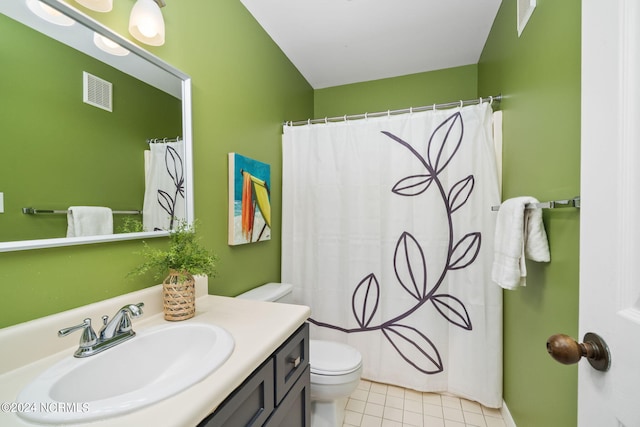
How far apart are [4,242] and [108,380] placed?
1.46 feet

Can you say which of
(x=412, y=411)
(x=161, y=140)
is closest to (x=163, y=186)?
(x=161, y=140)

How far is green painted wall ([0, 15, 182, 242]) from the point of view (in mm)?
702

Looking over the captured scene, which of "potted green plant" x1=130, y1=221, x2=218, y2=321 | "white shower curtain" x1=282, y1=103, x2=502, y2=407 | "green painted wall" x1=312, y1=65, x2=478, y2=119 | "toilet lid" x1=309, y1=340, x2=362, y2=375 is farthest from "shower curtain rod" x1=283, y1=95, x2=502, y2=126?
"toilet lid" x1=309, y1=340, x2=362, y2=375

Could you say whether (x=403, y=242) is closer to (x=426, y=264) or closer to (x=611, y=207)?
(x=426, y=264)

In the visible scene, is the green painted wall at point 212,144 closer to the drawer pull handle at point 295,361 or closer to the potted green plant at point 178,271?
the potted green plant at point 178,271

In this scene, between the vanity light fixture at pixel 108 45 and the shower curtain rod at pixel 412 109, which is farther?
the shower curtain rod at pixel 412 109

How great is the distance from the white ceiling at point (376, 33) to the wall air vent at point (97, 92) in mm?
1154

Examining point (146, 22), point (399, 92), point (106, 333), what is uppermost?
point (399, 92)

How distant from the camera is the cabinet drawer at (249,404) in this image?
62 cm

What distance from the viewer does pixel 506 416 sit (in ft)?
5.14

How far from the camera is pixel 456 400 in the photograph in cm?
174

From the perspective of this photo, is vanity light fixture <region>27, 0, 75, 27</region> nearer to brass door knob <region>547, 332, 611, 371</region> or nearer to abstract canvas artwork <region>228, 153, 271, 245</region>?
abstract canvas artwork <region>228, 153, 271, 245</region>

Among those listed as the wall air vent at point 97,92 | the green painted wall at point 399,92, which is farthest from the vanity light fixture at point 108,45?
the green painted wall at point 399,92

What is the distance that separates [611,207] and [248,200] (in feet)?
4.87
